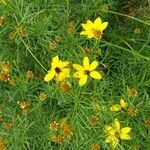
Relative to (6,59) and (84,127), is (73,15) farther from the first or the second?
(84,127)

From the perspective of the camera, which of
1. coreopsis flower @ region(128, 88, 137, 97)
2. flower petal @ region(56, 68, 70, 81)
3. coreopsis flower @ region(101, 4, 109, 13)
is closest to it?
flower petal @ region(56, 68, 70, 81)

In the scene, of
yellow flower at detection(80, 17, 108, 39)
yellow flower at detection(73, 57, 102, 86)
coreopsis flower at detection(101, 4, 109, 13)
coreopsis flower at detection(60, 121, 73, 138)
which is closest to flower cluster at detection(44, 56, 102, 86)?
yellow flower at detection(73, 57, 102, 86)

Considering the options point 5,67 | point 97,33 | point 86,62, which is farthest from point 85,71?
point 5,67

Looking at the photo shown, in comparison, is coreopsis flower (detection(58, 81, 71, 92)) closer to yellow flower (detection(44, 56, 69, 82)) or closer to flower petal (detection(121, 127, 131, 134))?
yellow flower (detection(44, 56, 69, 82))

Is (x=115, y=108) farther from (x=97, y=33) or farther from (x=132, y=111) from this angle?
(x=97, y=33)

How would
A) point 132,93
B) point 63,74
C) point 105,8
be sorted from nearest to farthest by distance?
point 63,74 < point 132,93 < point 105,8

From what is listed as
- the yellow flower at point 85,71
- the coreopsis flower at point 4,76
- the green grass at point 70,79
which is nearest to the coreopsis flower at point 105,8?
the green grass at point 70,79

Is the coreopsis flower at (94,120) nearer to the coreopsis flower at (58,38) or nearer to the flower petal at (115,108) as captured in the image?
the flower petal at (115,108)

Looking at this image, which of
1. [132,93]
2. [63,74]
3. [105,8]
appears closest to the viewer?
[63,74]
